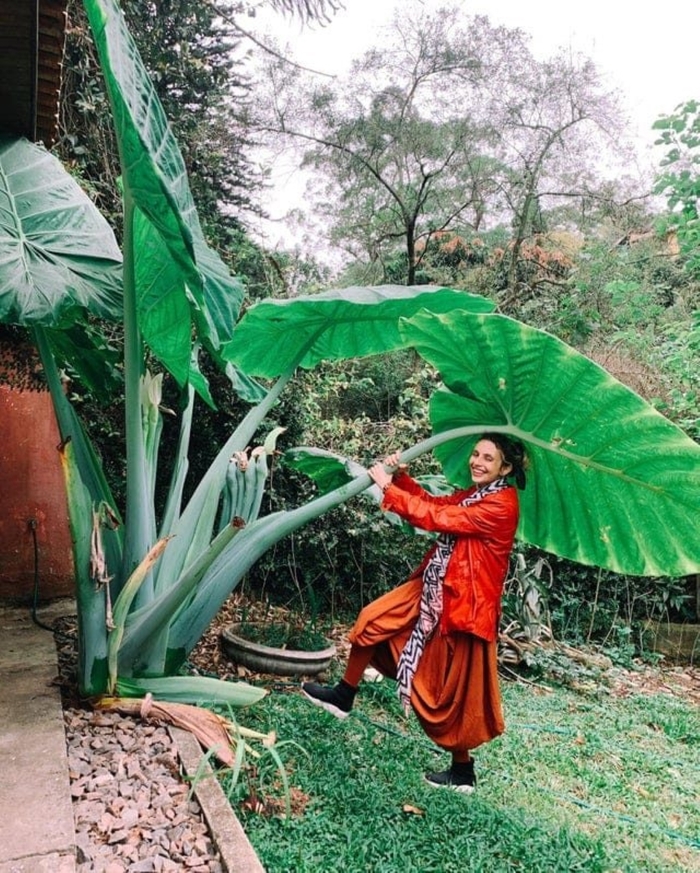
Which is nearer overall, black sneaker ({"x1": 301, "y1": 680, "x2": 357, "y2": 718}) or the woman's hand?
the woman's hand

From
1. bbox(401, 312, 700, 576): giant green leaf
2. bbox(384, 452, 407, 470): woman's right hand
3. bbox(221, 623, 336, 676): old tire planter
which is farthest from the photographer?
bbox(221, 623, 336, 676): old tire planter

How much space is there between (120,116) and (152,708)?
1.90 meters

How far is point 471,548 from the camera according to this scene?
7.16ft

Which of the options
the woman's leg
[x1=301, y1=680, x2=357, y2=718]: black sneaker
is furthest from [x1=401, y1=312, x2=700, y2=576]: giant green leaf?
[x1=301, y1=680, x2=357, y2=718]: black sneaker

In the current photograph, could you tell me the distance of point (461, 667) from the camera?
2.17 m

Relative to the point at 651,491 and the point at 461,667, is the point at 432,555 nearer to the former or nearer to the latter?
the point at 461,667

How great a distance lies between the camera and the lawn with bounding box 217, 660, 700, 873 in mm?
1861

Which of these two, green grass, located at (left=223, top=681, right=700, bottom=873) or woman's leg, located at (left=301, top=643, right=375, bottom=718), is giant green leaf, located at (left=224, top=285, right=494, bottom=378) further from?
green grass, located at (left=223, top=681, right=700, bottom=873)

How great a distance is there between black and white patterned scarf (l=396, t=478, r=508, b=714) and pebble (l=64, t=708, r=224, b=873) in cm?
77

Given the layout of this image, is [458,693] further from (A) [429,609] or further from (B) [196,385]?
(B) [196,385]

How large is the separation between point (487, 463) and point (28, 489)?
103 inches

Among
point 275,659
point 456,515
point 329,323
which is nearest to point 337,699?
point 456,515

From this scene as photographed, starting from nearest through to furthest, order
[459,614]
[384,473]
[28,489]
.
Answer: [459,614] < [384,473] < [28,489]

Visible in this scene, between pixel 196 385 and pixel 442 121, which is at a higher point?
pixel 442 121
